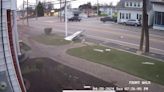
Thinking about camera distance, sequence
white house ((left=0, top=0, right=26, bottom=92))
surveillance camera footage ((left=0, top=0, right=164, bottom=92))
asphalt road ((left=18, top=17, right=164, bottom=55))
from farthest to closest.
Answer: asphalt road ((left=18, top=17, right=164, bottom=55)) < surveillance camera footage ((left=0, top=0, right=164, bottom=92)) < white house ((left=0, top=0, right=26, bottom=92))

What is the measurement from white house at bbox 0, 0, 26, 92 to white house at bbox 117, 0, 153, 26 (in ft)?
3.94

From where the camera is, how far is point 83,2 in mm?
3955

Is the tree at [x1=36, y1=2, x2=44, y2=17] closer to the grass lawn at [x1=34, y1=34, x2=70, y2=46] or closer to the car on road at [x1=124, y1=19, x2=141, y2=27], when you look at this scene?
the grass lawn at [x1=34, y1=34, x2=70, y2=46]

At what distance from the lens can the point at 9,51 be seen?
3.45 m

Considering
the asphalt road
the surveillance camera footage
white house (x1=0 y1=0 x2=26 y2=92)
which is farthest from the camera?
the asphalt road

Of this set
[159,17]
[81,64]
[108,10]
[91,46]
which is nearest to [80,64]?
[81,64]

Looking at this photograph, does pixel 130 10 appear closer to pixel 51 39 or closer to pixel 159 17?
pixel 159 17

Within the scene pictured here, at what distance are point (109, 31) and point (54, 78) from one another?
0.84 meters

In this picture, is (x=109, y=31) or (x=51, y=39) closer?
(x=51, y=39)

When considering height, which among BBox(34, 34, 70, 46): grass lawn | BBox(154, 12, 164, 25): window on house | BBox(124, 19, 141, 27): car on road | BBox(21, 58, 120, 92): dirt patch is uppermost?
BBox(154, 12, 164, 25): window on house

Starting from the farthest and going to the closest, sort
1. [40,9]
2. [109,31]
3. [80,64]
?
[109,31]
[80,64]
[40,9]

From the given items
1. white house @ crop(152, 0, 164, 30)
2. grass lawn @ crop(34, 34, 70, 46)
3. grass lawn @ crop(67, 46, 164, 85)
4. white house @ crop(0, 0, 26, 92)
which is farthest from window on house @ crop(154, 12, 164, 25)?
white house @ crop(0, 0, 26, 92)

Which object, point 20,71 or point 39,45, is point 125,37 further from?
point 20,71

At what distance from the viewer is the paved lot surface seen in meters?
3.88
